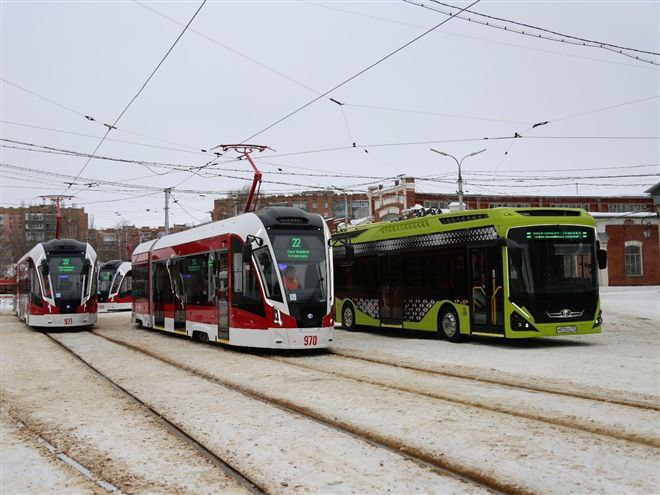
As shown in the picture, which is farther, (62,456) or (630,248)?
(630,248)

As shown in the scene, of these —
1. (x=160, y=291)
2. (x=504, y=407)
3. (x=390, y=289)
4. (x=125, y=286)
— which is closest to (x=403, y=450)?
(x=504, y=407)

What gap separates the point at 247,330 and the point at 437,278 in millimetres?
5618

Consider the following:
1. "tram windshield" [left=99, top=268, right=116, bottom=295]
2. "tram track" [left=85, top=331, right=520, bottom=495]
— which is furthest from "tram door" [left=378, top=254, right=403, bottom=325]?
"tram windshield" [left=99, top=268, right=116, bottom=295]

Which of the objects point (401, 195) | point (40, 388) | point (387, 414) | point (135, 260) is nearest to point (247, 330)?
point (40, 388)

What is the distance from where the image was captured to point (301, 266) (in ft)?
49.3

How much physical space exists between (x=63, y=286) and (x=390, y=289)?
12572 mm

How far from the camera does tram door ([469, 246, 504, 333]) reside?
15.7m

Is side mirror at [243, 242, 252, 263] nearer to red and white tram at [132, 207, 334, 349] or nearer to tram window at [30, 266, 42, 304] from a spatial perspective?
red and white tram at [132, 207, 334, 349]

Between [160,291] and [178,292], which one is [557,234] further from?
[160,291]

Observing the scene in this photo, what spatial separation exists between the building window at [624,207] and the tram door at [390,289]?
5922cm

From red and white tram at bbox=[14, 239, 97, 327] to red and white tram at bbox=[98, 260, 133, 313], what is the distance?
1751 centimetres

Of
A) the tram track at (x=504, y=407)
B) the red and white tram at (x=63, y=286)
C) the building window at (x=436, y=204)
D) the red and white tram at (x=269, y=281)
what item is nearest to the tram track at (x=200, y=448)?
the tram track at (x=504, y=407)

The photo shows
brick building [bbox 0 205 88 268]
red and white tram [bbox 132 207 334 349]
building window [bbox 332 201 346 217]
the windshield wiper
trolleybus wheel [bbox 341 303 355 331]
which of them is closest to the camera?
red and white tram [bbox 132 207 334 349]

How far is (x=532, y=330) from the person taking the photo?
49.8 ft
